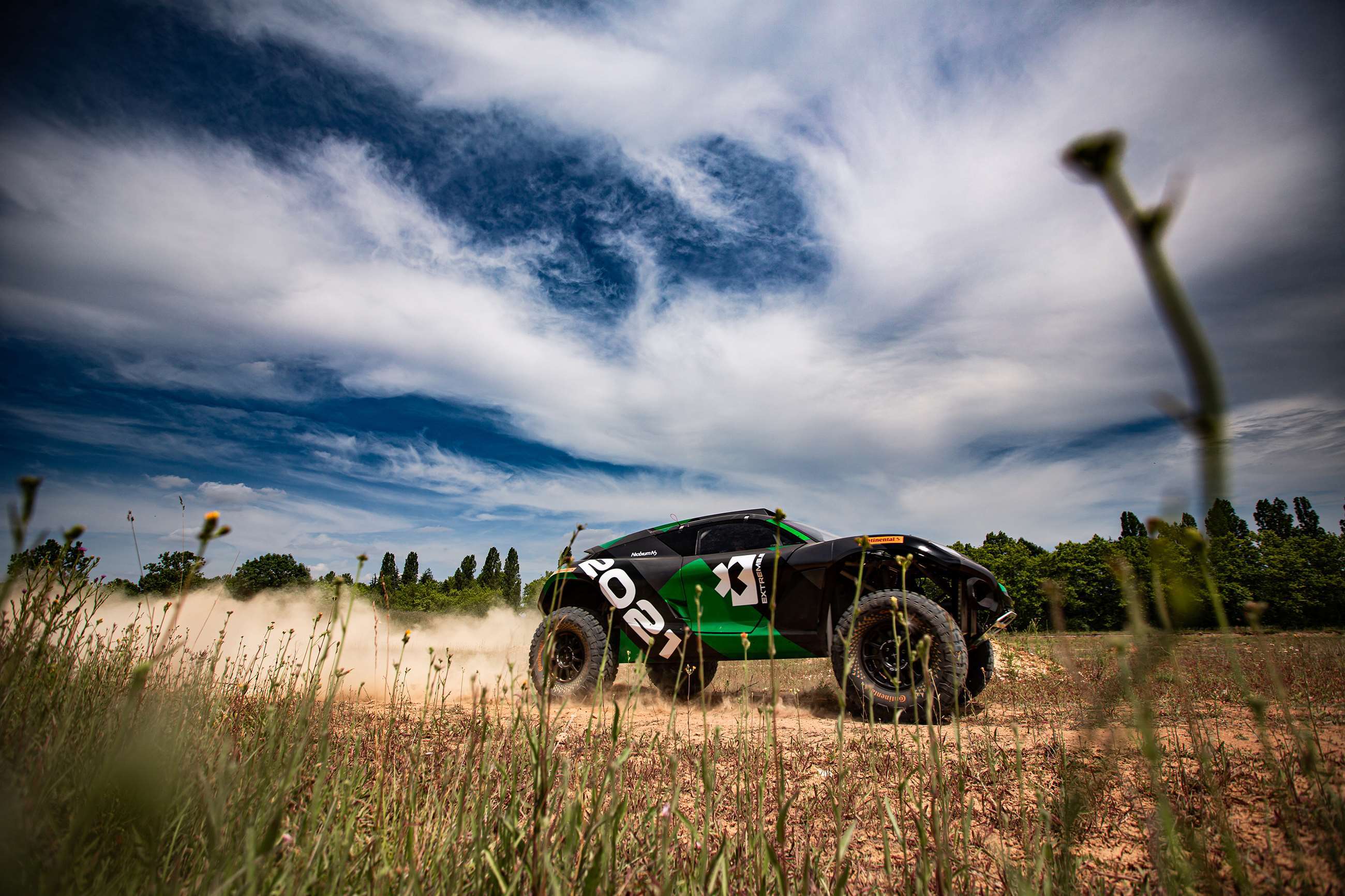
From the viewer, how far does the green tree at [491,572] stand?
4765 cm

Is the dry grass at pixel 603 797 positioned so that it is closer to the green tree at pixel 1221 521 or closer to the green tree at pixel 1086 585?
the green tree at pixel 1221 521

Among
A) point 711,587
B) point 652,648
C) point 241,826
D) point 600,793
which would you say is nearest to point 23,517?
point 241,826

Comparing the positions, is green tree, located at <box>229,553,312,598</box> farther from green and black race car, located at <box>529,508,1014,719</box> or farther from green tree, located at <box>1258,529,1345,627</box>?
green tree, located at <box>1258,529,1345,627</box>

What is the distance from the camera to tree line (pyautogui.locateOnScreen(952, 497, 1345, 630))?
1.87 feet

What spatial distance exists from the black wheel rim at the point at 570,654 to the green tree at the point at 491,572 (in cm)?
4225

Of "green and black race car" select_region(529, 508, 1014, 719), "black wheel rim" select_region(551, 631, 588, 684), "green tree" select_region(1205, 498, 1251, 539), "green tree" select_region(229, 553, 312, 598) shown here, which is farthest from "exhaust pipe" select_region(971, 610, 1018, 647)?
"green tree" select_region(229, 553, 312, 598)

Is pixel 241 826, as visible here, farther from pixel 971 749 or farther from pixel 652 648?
pixel 652 648

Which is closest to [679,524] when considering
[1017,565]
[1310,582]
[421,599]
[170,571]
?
[170,571]

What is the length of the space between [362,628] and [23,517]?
17.2 metres

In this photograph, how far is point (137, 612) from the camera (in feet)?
12.9

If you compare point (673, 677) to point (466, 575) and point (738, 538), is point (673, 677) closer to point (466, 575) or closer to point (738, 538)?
point (738, 538)

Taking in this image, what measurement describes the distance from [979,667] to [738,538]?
8.86ft

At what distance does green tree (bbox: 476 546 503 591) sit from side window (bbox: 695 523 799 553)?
141ft

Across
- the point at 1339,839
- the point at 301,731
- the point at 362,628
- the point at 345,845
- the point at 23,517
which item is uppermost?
the point at 23,517
